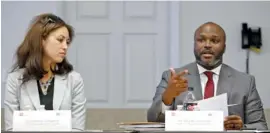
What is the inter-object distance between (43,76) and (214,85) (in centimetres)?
88

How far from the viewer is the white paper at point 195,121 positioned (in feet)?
6.98

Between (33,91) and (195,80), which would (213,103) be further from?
(33,91)

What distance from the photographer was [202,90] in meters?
3.04

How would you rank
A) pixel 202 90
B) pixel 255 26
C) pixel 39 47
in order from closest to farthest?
pixel 39 47 → pixel 202 90 → pixel 255 26

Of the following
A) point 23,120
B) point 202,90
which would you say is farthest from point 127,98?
point 23,120

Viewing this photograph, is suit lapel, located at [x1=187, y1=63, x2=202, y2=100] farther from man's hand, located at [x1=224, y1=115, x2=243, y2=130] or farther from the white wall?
the white wall

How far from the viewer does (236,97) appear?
2977mm

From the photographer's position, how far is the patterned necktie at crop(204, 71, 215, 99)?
3.02 metres

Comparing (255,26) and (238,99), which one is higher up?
(255,26)

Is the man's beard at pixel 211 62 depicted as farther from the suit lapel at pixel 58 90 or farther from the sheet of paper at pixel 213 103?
the suit lapel at pixel 58 90

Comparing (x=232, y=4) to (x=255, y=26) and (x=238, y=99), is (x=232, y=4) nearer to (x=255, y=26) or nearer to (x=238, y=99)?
(x=255, y=26)

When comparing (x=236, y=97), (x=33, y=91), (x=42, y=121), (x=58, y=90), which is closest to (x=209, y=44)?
(x=236, y=97)

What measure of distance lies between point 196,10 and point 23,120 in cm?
285

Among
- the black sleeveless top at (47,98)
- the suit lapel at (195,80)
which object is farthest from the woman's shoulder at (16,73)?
the suit lapel at (195,80)
